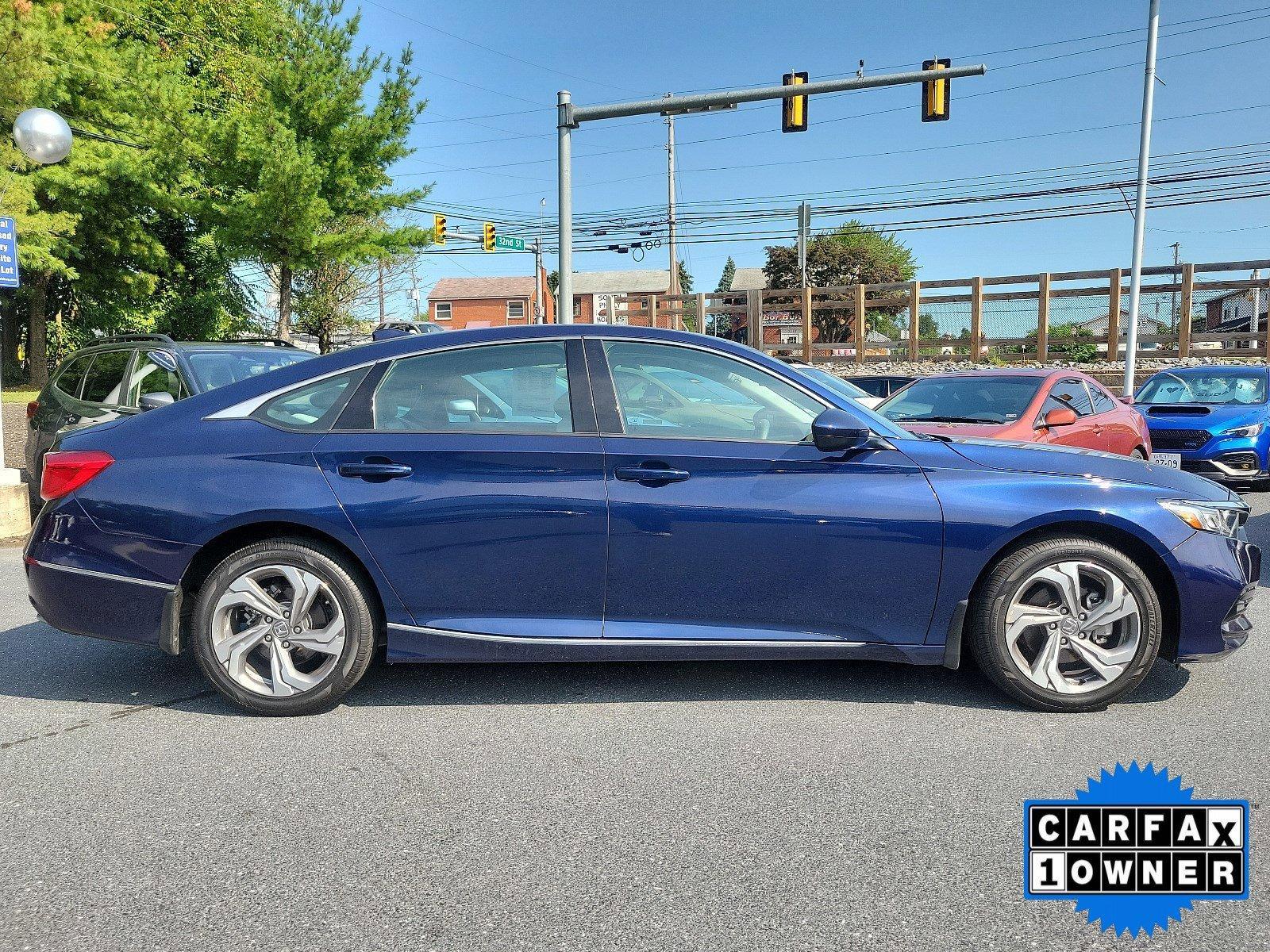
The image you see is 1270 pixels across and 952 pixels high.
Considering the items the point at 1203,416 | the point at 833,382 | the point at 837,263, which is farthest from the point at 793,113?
the point at 837,263

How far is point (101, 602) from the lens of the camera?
3.86 metres

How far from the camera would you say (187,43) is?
3114cm

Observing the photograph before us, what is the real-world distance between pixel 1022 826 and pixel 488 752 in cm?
180

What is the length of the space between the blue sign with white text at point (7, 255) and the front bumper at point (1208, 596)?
9331 millimetres

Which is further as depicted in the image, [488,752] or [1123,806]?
[488,752]

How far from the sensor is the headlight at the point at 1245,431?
35.8 feet

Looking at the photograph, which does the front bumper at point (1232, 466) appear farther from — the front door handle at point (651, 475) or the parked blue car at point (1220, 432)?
the front door handle at point (651, 475)

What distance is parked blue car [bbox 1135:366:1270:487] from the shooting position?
1090 centimetres

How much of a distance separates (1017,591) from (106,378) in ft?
24.6

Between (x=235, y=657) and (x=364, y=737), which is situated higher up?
(x=235, y=657)

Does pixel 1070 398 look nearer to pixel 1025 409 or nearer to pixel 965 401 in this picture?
pixel 1025 409

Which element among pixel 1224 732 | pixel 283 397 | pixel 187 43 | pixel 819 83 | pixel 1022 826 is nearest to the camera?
pixel 1022 826

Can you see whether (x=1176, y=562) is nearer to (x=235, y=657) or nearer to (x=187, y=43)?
(x=235, y=657)

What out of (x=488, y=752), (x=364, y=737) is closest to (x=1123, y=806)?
(x=488, y=752)
